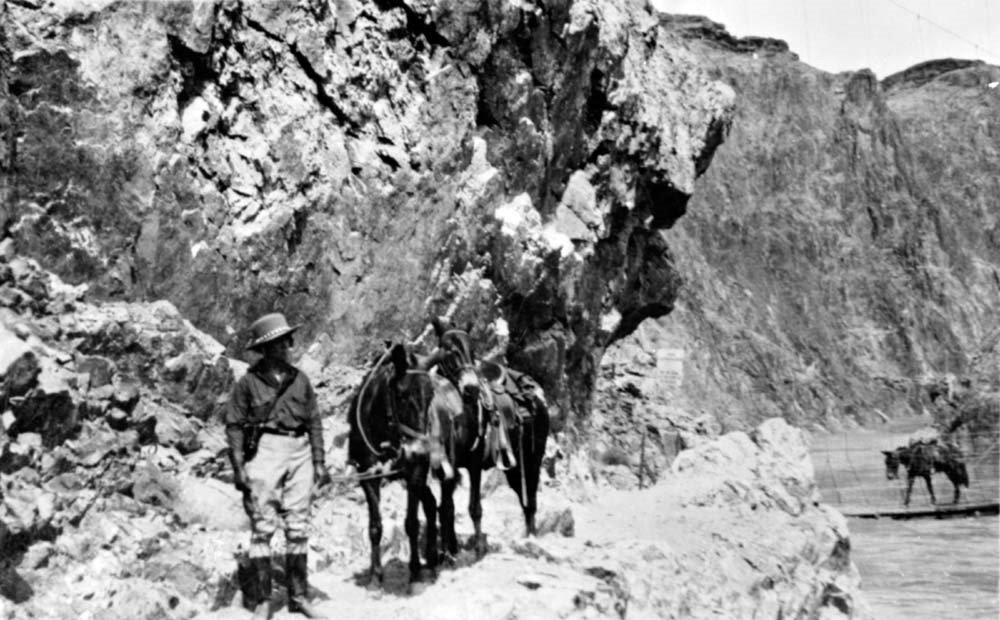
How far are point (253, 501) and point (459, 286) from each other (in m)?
9.37

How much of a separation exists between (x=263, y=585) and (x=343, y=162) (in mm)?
7769

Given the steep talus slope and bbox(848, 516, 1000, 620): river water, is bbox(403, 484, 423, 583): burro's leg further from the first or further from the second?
the steep talus slope

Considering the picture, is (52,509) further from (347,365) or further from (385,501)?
(347,365)

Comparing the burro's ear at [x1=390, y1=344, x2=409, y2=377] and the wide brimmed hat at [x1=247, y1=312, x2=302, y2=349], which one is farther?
the burro's ear at [x1=390, y1=344, x2=409, y2=377]

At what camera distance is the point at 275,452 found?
8703 millimetres

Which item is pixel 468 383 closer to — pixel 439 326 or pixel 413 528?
pixel 439 326

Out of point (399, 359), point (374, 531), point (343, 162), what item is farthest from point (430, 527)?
point (343, 162)

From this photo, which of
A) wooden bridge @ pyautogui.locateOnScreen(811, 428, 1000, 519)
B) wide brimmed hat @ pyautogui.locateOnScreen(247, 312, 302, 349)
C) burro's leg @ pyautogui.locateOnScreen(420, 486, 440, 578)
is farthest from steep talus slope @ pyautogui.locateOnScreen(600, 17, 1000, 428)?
wide brimmed hat @ pyautogui.locateOnScreen(247, 312, 302, 349)

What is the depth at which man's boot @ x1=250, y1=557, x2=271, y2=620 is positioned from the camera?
28.0 ft

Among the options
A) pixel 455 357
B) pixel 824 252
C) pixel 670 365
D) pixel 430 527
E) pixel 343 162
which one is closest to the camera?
pixel 430 527

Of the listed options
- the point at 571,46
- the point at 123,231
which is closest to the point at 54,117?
the point at 123,231

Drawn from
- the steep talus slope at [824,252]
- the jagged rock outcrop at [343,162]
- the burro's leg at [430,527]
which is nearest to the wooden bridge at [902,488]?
the jagged rock outcrop at [343,162]

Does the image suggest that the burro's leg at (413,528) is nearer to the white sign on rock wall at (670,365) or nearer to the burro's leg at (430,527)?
the burro's leg at (430,527)

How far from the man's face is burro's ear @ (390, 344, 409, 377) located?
112cm
